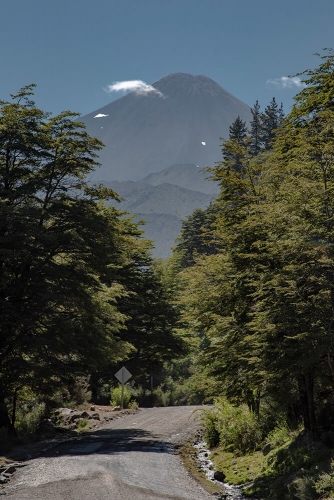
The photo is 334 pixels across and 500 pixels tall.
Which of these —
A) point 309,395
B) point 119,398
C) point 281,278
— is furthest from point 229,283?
point 119,398

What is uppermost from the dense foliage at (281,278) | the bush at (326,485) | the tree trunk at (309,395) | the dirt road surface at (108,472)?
the dense foliage at (281,278)

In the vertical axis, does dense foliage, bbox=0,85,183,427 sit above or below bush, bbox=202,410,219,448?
above

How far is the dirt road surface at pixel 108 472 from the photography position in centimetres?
1295

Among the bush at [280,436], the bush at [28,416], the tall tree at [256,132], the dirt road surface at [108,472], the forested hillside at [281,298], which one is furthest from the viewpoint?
the tall tree at [256,132]

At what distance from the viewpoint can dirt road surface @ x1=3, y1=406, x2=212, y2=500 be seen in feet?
42.5

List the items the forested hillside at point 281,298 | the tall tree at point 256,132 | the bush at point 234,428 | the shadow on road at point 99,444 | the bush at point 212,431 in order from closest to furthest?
the forested hillside at point 281,298 → the shadow on road at point 99,444 → the bush at point 234,428 → the bush at point 212,431 → the tall tree at point 256,132

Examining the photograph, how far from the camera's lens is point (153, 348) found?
39875 mm

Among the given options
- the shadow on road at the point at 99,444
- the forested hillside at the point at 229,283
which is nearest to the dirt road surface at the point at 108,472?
the shadow on road at the point at 99,444

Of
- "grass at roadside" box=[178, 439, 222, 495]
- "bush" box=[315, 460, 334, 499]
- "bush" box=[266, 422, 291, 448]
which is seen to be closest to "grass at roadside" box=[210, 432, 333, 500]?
"bush" box=[315, 460, 334, 499]

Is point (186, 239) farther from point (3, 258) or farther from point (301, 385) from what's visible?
point (301, 385)

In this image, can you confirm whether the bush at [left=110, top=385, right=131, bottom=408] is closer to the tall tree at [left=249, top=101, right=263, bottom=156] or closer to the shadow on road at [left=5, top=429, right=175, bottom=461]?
the shadow on road at [left=5, top=429, right=175, bottom=461]

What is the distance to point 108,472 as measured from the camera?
1508 cm

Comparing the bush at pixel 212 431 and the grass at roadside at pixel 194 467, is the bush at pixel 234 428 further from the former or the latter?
the grass at roadside at pixel 194 467

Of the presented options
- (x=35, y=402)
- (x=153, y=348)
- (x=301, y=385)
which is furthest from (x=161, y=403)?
(x=301, y=385)
